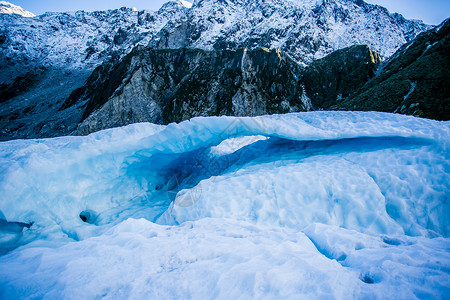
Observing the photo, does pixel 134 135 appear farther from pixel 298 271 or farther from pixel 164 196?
pixel 298 271

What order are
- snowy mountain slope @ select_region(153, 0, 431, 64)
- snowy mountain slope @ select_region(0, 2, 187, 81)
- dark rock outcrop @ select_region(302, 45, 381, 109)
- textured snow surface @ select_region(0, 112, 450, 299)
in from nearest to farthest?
textured snow surface @ select_region(0, 112, 450, 299), dark rock outcrop @ select_region(302, 45, 381, 109), snowy mountain slope @ select_region(153, 0, 431, 64), snowy mountain slope @ select_region(0, 2, 187, 81)

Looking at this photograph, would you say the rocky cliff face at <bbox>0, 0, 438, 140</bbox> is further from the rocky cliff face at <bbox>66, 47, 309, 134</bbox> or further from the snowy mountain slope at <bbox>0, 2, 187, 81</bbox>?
the snowy mountain slope at <bbox>0, 2, 187, 81</bbox>

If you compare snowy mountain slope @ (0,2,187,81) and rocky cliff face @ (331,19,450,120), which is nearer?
rocky cliff face @ (331,19,450,120)

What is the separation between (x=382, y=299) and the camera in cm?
129

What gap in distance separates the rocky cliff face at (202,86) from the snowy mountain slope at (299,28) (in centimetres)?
1256

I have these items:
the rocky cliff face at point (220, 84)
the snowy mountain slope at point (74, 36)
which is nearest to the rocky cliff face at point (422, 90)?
the rocky cliff face at point (220, 84)

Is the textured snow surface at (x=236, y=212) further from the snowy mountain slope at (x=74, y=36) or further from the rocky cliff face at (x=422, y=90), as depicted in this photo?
the snowy mountain slope at (x=74, y=36)

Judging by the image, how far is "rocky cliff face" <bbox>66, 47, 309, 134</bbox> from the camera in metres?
30.8

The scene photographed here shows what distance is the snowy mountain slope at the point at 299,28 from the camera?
42312 millimetres

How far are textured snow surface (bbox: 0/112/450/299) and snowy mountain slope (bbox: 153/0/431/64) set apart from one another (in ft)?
138

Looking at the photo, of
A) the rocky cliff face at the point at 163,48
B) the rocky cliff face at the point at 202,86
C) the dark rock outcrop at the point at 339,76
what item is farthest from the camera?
the dark rock outcrop at the point at 339,76

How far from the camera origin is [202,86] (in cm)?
3222

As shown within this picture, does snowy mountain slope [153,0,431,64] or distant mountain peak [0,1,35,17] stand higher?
distant mountain peak [0,1,35,17]

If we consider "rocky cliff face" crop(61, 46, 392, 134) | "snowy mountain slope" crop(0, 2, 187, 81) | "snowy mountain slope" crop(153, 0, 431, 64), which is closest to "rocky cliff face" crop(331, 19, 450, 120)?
"rocky cliff face" crop(61, 46, 392, 134)
